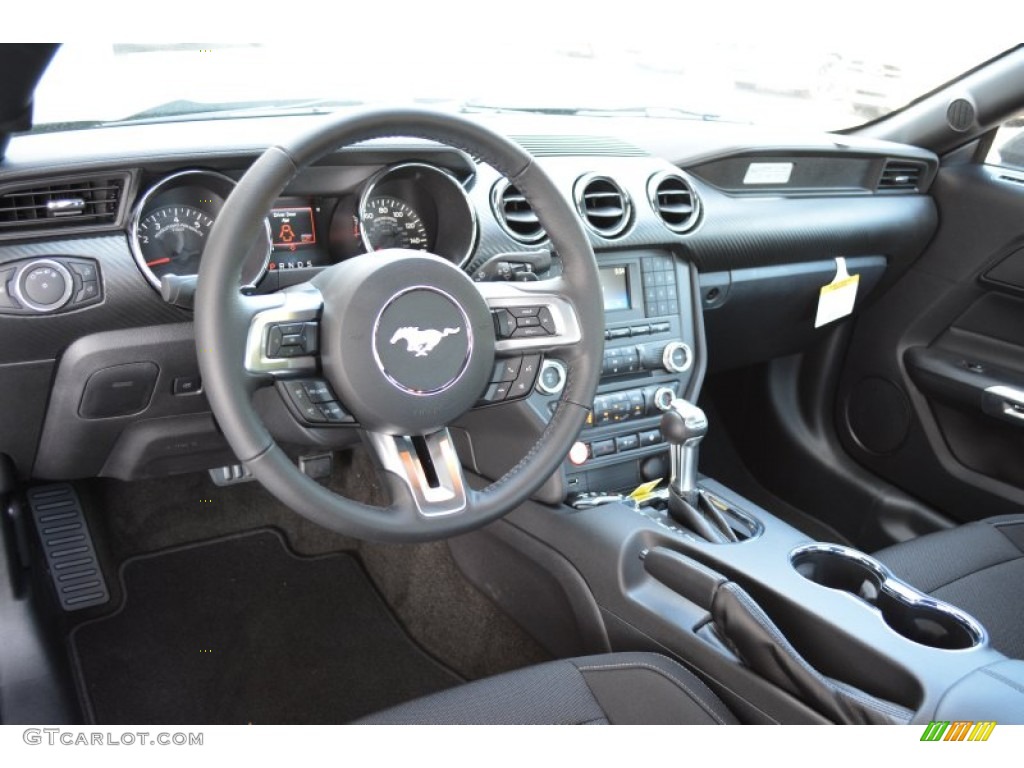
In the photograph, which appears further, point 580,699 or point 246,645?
point 246,645

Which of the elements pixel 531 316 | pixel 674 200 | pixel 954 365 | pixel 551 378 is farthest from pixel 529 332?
pixel 954 365

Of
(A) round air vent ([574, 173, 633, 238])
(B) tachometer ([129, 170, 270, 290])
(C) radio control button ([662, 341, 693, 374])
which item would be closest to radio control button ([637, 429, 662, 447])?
(C) radio control button ([662, 341, 693, 374])

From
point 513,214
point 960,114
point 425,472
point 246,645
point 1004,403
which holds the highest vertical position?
point 960,114

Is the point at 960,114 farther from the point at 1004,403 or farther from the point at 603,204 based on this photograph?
the point at 603,204

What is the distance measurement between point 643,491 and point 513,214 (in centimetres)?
63

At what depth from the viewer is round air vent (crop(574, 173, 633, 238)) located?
6.64 feet

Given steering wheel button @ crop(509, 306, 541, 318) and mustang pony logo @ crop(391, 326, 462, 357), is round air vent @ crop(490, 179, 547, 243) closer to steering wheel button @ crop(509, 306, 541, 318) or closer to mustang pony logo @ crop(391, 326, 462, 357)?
steering wheel button @ crop(509, 306, 541, 318)

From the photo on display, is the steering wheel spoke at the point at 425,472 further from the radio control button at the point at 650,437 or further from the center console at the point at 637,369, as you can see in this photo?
the radio control button at the point at 650,437

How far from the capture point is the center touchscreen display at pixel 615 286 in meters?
2.01

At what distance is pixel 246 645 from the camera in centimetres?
217

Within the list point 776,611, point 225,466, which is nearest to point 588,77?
point 225,466
